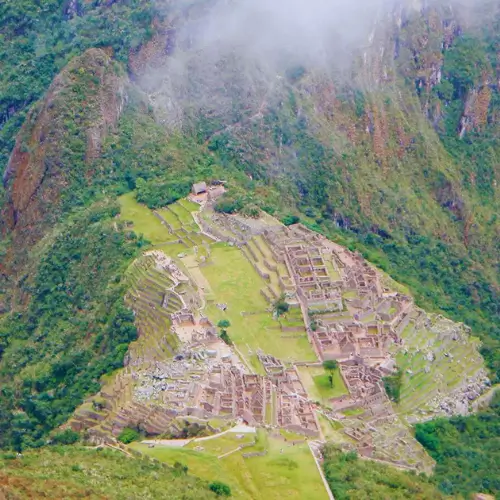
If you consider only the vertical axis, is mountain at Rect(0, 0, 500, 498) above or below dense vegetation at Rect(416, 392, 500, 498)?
above

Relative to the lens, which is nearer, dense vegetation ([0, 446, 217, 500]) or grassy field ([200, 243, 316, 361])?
dense vegetation ([0, 446, 217, 500])

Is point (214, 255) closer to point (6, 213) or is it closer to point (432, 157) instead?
point (6, 213)

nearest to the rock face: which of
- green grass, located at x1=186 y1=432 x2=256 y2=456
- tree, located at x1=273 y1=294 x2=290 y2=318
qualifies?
tree, located at x1=273 y1=294 x2=290 y2=318

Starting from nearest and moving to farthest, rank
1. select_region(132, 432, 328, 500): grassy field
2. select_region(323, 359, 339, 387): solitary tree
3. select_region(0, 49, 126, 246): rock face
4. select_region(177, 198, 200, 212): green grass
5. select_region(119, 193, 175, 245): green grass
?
select_region(132, 432, 328, 500): grassy field → select_region(323, 359, 339, 387): solitary tree → select_region(119, 193, 175, 245): green grass → select_region(177, 198, 200, 212): green grass → select_region(0, 49, 126, 246): rock face

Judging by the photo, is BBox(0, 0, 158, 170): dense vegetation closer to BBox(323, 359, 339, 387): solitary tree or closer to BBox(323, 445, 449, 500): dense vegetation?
BBox(323, 359, 339, 387): solitary tree

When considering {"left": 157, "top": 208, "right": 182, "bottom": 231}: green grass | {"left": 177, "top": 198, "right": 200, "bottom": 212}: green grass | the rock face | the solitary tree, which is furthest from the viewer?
the rock face

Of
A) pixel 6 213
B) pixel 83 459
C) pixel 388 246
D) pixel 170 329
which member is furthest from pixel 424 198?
pixel 83 459

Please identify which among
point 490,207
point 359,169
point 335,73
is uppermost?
point 335,73
